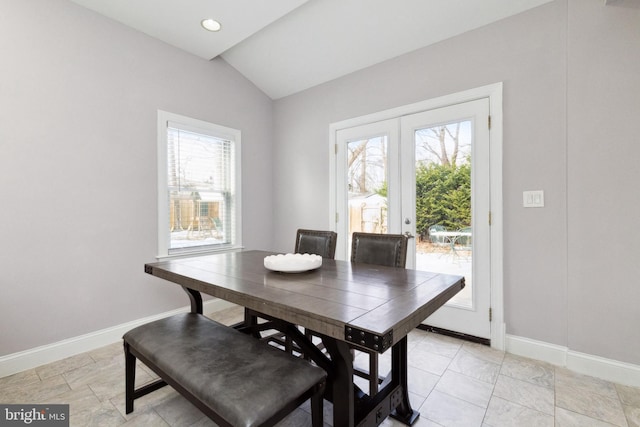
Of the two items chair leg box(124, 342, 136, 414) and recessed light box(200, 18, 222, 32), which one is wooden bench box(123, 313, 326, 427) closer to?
chair leg box(124, 342, 136, 414)

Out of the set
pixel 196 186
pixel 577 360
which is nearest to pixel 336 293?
pixel 577 360

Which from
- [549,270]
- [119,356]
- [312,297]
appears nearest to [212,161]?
[119,356]

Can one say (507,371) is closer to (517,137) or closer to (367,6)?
(517,137)

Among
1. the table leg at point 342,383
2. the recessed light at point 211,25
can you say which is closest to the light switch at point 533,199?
the table leg at point 342,383

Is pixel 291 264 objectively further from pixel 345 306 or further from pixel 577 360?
pixel 577 360

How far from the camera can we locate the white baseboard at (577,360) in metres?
1.95

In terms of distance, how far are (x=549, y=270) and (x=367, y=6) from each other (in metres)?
2.62

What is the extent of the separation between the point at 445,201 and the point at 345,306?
6.38ft

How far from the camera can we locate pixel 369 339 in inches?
36.2

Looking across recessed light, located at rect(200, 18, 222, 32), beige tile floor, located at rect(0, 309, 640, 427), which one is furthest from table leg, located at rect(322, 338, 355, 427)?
recessed light, located at rect(200, 18, 222, 32)

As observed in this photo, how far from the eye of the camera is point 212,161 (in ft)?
11.4

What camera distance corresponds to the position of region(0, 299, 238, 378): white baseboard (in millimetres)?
2143

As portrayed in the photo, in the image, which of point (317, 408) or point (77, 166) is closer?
point (317, 408)

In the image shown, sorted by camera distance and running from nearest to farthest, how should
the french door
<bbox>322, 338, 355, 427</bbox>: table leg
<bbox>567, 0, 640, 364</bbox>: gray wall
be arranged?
<bbox>322, 338, 355, 427</bbox>: table leg, <bbox>567, 0, 640, 364</bbox>: gray wall, the french door
